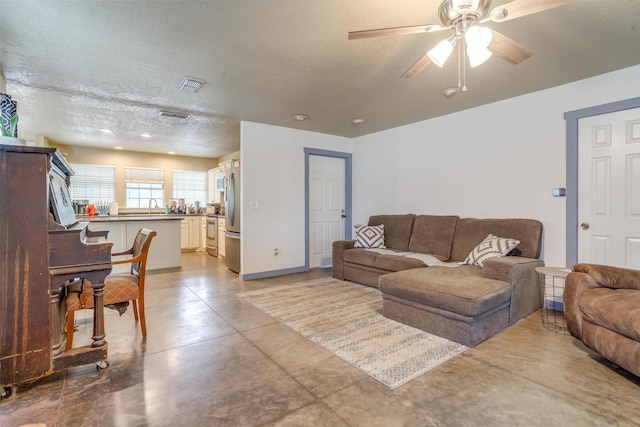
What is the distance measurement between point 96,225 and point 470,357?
5.55m

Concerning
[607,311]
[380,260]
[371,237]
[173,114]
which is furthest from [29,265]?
[371,237]

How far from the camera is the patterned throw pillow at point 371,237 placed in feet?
14.7

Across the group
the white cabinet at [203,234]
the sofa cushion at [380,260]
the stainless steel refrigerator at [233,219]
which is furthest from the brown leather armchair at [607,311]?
the white cabinet at [203,234]

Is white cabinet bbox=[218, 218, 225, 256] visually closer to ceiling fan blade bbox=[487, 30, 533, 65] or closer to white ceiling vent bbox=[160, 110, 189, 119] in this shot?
white ceiling vent bbox=[160, 110, 189, 119]

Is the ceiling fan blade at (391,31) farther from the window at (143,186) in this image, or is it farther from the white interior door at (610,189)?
the window at (143,186)

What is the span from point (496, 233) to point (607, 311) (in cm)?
162

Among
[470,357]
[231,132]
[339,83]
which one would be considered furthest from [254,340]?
[231,132]

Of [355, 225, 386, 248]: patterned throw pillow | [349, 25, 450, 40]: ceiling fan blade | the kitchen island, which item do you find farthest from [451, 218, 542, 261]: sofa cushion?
the kitchen island

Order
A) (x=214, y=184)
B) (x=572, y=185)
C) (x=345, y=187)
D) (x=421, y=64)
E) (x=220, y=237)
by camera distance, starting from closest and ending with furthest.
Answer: (x=421, y=64) < (x=572, y=185) < (x=345, y=187) < (x=220, y=237) < (x=214, y=184)

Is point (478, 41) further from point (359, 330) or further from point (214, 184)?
point (214, 184)

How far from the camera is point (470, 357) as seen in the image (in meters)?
2.19

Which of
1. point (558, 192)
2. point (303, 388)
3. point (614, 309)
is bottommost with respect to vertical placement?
point (303, 388)

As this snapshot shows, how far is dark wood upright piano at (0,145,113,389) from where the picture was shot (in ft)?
5.55

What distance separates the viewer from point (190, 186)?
318 inches
